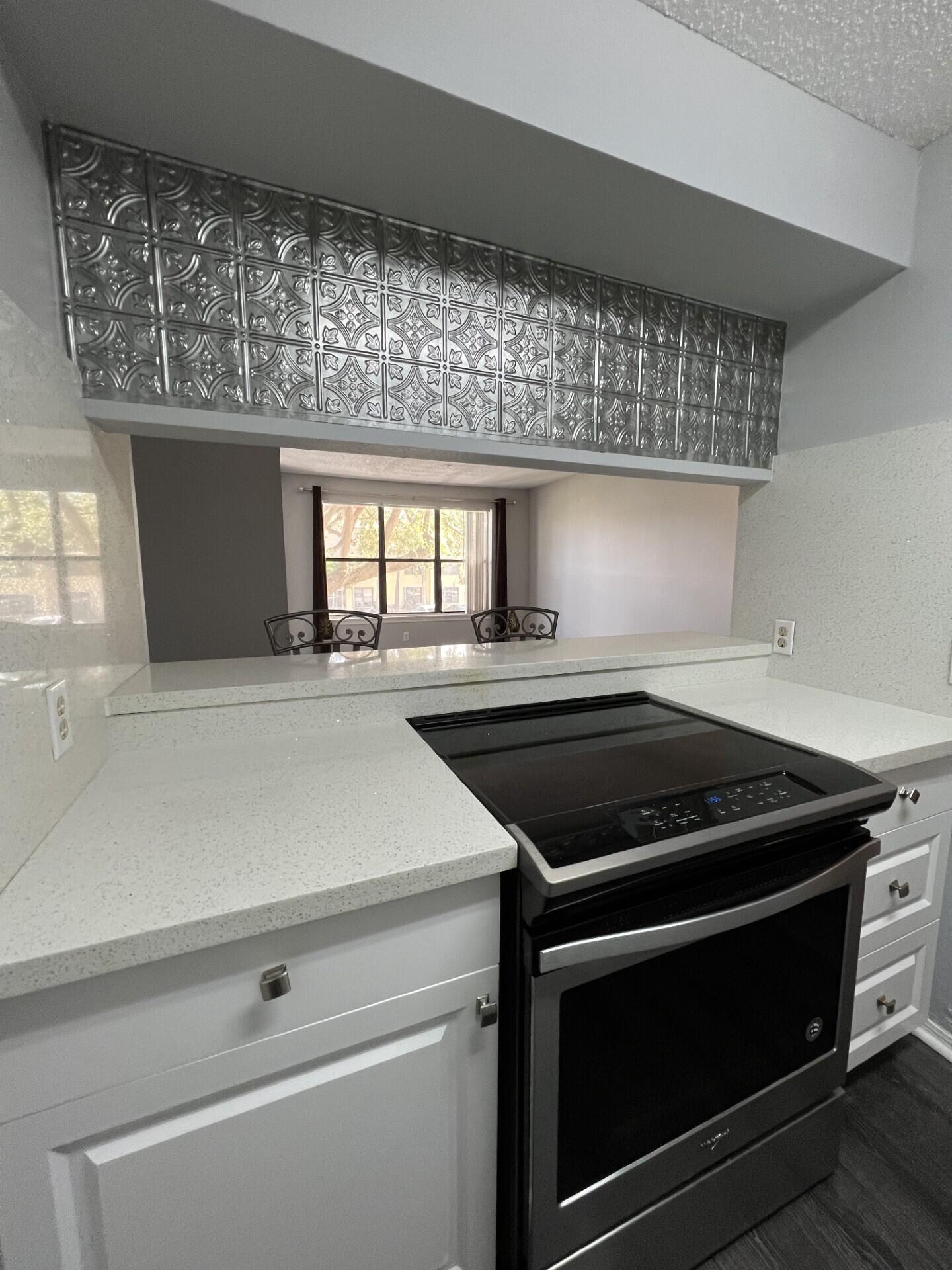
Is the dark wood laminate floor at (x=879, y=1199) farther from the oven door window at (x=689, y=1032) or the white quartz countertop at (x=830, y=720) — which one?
the white quartz countertop at (x=830, y=720)

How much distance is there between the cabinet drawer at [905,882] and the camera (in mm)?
1199

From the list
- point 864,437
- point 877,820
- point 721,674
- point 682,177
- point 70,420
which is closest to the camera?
point 70,420

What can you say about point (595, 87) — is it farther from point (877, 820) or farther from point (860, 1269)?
point (860, 1269)

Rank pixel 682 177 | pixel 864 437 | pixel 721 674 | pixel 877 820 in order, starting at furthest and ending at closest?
pixel 721 674 → pixel 864 437 → pixel 877 820 → pixel 682 177

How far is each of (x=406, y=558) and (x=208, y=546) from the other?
12.2 ft

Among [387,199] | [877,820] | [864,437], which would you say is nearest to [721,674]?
[877,820]

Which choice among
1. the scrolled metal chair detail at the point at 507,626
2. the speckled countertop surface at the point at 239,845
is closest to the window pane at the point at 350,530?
the scrolled metal chair detail at the point at 507,626

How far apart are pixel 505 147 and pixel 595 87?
18cm

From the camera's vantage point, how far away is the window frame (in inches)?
245

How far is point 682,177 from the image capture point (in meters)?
1.04

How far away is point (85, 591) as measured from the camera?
3.15ft

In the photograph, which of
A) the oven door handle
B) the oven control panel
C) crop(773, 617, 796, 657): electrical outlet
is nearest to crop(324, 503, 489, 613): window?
crop(773, 617, 796, 657): electrical outlet

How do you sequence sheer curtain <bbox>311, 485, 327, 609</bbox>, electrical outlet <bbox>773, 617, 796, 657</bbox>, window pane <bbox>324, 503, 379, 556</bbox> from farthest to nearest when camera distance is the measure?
1. window pane <bbox>324, 503, 379, 556</bbox>
2. sheer curtain <bbox>311, 485, 327, 609</bbox>
3. electrical outlet <bbox>773, 617, 796, 657</bbox>

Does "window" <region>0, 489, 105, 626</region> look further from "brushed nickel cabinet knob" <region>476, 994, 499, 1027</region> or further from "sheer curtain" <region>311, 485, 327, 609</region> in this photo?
"sheer curtain" <region>311, 485, 327, 609</region>
